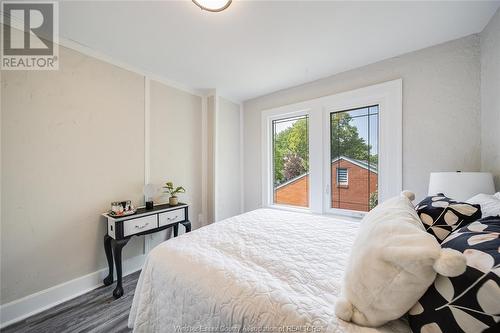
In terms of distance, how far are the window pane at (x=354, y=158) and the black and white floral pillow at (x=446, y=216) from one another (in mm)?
1434

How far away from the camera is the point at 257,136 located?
337 centimetres

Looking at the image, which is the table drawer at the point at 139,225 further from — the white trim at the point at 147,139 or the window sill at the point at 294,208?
the window sill at the point at 294,208

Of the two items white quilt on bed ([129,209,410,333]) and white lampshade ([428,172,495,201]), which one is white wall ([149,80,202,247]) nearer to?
white quilt on bed ([129,209,410,333])

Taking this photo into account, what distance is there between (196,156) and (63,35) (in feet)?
6.19

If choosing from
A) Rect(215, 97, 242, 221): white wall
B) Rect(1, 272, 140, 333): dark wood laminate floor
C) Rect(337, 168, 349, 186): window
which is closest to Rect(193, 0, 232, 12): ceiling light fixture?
Rect(215, 97, 242, 221): white wall

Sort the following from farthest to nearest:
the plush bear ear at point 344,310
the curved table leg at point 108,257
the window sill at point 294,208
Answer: the window sill at point 294,208
the curved table leg at point 108,257
the plush bear ear at point 344,310

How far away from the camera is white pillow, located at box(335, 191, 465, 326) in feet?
1.80

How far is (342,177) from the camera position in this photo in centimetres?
260

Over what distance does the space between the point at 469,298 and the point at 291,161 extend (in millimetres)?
2675

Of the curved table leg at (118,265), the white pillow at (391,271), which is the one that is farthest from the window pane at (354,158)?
the curved table leg at (118,265)

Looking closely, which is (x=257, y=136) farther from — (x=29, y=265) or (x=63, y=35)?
(x=29, y=265)

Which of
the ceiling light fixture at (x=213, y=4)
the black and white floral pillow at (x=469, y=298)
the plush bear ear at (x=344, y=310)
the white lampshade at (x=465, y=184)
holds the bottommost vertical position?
the plush bear ear at (x=344, y=310)

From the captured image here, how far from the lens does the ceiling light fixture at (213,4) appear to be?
1.37 m

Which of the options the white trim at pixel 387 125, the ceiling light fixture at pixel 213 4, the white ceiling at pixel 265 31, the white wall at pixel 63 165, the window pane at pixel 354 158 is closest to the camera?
the ceiling light fixture at pixel 213 4
